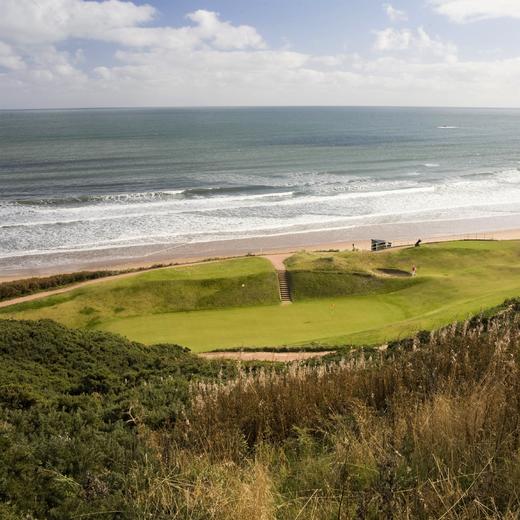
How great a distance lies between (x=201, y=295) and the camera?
110 feet

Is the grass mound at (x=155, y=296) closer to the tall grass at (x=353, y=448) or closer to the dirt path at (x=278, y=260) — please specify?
the dirt path at (x=278, y=260)

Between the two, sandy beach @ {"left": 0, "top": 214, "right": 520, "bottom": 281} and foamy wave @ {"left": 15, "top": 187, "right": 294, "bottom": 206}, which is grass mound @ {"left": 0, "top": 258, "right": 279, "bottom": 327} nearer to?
sandy beach @ {"left": 0, "top": 214, "right": 520, "bottom": 281}

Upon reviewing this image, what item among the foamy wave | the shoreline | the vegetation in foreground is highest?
the foamy wave

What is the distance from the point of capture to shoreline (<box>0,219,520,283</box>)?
43.6 metres

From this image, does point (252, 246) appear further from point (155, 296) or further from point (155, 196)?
point (155, 196)

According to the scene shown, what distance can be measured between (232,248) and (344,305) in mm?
20239

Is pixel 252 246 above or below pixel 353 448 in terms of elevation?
below

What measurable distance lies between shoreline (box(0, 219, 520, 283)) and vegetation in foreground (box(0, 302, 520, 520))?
35799 millimetres

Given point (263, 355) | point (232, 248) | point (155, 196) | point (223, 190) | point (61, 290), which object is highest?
point (223, 190)

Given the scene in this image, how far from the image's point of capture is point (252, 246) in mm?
49906

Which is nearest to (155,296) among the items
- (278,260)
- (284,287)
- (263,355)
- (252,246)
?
(284,287)

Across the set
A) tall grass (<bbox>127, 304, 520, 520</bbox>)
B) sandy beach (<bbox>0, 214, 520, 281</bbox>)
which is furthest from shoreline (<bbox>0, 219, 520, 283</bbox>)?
tall grass (<bbox>127, 304, 520, 520</bbox>)

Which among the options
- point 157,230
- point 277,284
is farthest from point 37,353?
point 157,230

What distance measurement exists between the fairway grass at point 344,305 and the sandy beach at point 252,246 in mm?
8630
